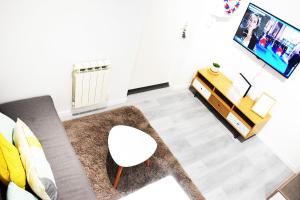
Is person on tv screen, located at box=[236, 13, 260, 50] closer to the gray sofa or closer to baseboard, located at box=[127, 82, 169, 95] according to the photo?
baseboard, located at box=[127, 82, 169, 95]

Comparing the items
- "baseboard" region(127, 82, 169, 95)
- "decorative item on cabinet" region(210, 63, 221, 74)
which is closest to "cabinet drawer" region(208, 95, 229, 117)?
"decorative item on cabinet" region(210, 63, 221, 74)

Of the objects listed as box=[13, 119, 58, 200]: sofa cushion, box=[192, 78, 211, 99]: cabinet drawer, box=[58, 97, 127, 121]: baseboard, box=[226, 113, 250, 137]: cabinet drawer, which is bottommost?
box=[58, 97, 127, 121]: baseboard

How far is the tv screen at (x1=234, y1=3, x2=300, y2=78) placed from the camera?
3.08 meters

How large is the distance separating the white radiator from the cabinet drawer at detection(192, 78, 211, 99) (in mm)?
1538

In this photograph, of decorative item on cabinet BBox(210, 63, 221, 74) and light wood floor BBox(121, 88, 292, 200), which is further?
decorative item on cabinet BBox(210, 63, 221, 74)

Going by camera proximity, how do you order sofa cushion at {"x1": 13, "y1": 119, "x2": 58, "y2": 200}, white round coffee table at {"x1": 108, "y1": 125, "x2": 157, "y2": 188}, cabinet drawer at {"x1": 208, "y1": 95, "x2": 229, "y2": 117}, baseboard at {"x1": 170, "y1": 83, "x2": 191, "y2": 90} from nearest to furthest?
1. sofa cushion at {"x1": 13, "y1": 119, "x2": 58, "y2": 200}
2. white round coffee table at {"x1": 108, "y1": 125, "x2": 157, "y2": 188}
3. cabinet drawer at {"x1": 208, "y1": 95, "x2": 229, "y2": 117}
4. baseboard at {"x1": 170, "y1": 83, "x2": 191, "y2": 90}

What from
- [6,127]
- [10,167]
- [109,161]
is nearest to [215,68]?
[109,161]

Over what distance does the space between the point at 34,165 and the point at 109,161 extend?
1.11 meters

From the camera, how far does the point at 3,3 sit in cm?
202

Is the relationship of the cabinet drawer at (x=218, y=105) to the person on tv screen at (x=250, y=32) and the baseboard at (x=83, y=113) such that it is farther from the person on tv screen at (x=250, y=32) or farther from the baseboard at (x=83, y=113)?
the baseboard at (x=83, y=113)

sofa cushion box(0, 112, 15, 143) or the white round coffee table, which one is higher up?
sofa cushion box(0, 112, 15, 143)

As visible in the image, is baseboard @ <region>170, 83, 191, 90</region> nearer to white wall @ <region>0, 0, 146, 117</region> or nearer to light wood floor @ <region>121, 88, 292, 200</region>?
light wood floor @ <region>121, 88, 292, 200</region>

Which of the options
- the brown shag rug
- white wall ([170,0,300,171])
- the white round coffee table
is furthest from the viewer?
white wall ([170,0,300,171])

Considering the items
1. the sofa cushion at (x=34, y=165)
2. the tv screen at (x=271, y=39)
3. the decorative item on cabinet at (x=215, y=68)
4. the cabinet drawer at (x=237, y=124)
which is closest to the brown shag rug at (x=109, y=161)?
the sofa cushion at (x=34, y=165)
